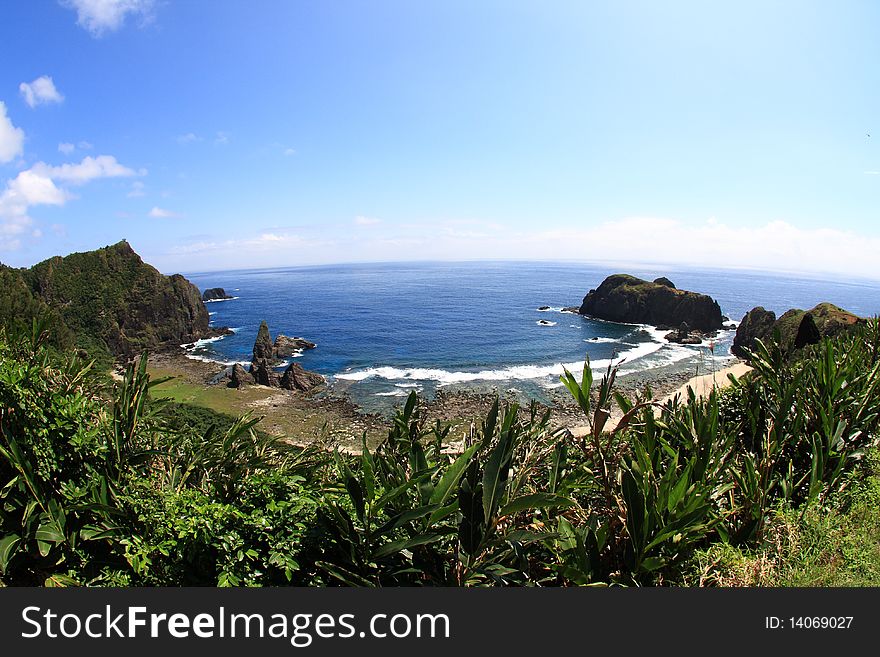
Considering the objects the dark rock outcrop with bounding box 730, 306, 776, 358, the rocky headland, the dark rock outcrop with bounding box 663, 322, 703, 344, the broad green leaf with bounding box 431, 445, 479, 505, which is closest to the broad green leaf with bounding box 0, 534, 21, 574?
the broad green leaf with bounding box 431, 445, 479, 505

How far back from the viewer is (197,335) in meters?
61.1

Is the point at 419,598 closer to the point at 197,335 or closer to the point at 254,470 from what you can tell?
the point at 254,470

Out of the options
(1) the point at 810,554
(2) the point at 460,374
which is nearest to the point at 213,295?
(2) the point at 460,374

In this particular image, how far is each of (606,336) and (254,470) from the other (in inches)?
2255

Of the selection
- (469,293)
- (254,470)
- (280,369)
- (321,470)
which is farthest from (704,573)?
(469,293)

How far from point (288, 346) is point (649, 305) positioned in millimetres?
50537

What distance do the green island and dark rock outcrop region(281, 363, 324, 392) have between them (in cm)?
3275

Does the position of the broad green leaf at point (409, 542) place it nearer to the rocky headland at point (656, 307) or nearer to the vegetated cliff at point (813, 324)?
the vegetated cliff at point (813, 324)

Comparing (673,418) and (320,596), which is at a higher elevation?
(673,418)

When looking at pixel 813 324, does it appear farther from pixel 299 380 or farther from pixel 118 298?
pixel 118 298

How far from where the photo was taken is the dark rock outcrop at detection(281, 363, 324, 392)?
3888 cm

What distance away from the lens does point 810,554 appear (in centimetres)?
412

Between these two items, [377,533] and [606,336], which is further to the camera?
[606,336]

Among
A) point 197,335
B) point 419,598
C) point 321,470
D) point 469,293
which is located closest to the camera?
point 419,598
